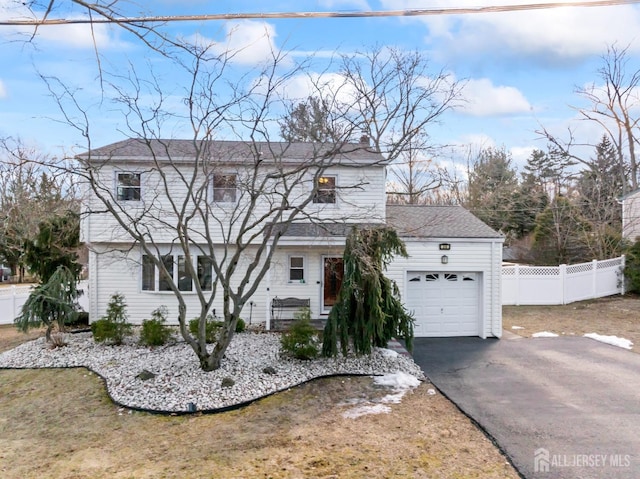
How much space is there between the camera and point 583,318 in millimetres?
14047

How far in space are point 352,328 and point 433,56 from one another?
6.90m

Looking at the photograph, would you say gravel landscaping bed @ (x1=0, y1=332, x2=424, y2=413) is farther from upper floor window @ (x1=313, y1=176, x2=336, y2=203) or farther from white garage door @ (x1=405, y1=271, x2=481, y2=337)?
upper floor window @ (x1=313, y1=176, x2=336, y2=203)

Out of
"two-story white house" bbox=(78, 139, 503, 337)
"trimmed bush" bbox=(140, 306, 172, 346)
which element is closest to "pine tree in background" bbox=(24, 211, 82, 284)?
"two-story white house" bbox=(78, 139, 503, 337)

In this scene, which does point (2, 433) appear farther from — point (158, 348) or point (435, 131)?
point (435, 131)

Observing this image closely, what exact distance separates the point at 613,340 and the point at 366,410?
8.38 meters

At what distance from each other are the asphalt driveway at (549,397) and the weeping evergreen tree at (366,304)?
123 cm

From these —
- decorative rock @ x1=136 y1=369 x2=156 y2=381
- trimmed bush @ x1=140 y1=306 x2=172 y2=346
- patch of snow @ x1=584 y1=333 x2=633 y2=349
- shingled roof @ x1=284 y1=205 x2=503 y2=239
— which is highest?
shingled roof @ x1=284 y1=205 x2=503 y2=239

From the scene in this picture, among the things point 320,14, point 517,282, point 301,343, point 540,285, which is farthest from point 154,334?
point 540,285

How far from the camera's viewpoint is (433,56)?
10.3 metres

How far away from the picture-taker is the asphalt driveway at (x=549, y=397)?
4.77 m

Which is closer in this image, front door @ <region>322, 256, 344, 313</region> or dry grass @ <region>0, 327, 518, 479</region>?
dry grass @ <region>0, 327, 518, 479</region>

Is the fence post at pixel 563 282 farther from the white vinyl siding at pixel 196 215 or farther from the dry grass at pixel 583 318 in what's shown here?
the white vinyl siding at pixel 196 215

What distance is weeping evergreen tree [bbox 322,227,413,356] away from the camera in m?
8.12

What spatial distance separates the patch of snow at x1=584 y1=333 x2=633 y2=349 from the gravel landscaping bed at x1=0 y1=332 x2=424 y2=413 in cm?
584
